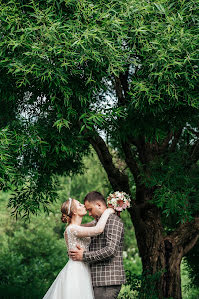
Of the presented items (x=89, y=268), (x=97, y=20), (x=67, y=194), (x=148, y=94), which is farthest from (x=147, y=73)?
(x=67, y=194)

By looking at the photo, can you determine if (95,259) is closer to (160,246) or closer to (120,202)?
(120,202)

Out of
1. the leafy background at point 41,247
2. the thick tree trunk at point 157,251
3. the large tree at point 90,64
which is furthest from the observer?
the leafy background at point 41,247

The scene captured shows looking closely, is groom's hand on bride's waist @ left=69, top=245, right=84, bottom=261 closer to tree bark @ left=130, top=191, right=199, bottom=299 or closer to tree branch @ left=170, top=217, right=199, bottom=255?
tree bark @ left=130, top=191, right=199, bottom=299

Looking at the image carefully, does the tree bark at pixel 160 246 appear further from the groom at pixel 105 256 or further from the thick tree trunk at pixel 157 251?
the groom at pixel 105 256

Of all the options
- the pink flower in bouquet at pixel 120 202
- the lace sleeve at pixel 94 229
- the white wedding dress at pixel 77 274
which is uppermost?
the pink flower in bouquet at pixel 120 202

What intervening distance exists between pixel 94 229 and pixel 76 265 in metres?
0.53

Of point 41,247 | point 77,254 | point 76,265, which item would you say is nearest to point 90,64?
point 77,254

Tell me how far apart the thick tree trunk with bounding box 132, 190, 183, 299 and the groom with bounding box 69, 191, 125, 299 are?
9.85ft

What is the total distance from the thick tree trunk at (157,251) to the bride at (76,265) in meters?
2.87

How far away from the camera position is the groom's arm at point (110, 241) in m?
4.19

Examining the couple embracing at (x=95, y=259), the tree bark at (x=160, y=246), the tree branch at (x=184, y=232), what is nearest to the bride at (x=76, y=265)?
the couple embracing at (x=95, y=259)

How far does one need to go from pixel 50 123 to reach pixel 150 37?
1833mm

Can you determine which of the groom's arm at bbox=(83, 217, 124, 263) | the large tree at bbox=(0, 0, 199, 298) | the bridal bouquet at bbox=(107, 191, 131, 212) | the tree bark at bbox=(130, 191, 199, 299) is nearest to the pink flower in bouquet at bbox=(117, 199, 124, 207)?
the bridal bouquet at bbox=(107, 191, 131, 212)

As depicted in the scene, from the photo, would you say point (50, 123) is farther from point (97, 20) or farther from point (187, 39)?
point (187, 39)
